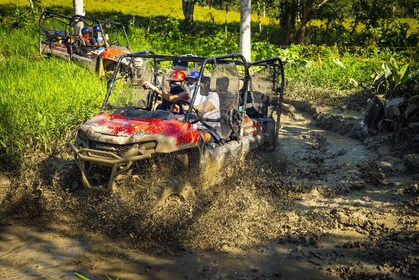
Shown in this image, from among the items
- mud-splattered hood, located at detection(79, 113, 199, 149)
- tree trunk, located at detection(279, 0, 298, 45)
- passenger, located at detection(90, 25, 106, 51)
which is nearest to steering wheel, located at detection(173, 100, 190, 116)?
mud-splattered hood, located at detection(79, 113, 199, 149)

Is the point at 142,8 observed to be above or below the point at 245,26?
above

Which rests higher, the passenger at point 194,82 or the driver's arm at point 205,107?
the passenger at point 194,82

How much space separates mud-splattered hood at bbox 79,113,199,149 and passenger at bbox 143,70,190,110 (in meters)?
0.66

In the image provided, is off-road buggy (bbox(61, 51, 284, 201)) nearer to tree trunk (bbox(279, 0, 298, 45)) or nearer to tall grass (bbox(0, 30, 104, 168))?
tall grass (bbox(0, 30, 104, 168))

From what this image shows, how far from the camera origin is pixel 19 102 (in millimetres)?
7977

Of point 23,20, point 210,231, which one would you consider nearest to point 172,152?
point 210,231

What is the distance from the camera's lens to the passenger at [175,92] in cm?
659

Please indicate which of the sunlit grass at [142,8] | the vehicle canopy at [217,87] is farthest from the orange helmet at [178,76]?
the sunlit grass at [142,8]

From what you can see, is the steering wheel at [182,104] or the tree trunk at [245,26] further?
the tree trunk at [245,26]

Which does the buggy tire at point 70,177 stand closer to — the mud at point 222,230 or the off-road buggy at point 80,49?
the mud at point 222,230

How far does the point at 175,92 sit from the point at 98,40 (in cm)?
799

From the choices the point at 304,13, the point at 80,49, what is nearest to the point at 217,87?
the point at 80,49

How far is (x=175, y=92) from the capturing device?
6.87m

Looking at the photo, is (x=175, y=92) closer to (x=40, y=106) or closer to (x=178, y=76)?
(x=178, y=76)
